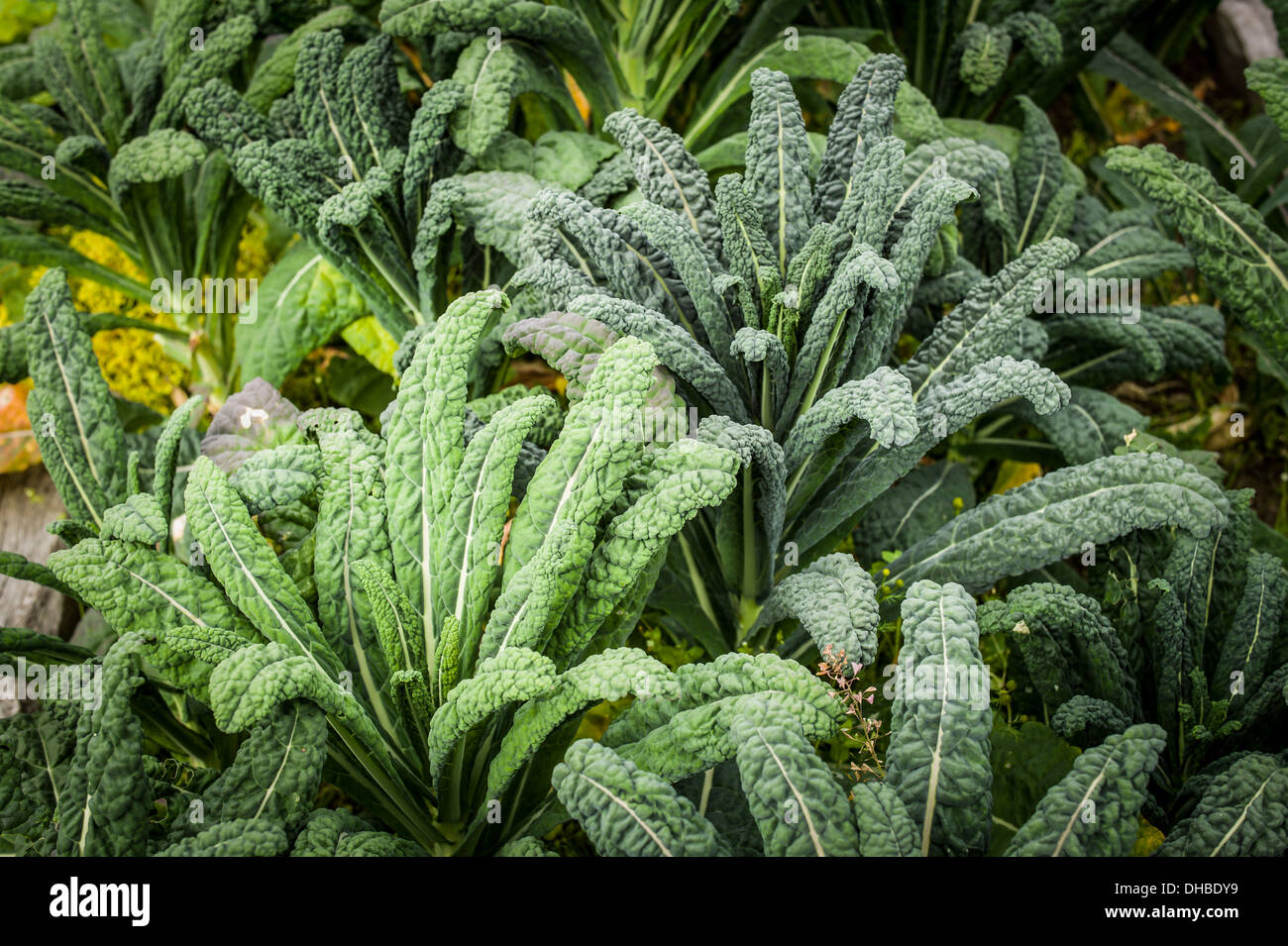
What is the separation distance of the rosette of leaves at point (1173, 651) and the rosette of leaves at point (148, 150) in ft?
6.67

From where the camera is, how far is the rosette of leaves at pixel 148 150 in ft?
7.29

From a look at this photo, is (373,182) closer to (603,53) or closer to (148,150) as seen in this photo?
(148,150)

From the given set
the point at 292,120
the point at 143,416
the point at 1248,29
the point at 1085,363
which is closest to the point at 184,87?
the point at 292,120

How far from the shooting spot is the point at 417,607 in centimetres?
150

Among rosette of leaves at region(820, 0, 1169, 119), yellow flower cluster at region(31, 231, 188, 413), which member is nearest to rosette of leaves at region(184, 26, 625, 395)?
yellow flower cluster at region(31, 231, 188, 413)

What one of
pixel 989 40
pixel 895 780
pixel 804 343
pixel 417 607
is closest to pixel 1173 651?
pixel 895 780

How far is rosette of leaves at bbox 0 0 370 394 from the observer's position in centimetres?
222

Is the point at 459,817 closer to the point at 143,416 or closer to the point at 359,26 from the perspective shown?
the point at 143,416

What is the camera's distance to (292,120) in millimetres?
2221

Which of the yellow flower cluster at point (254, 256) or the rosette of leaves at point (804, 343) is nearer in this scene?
the rosette of leaves at point (804, 343)

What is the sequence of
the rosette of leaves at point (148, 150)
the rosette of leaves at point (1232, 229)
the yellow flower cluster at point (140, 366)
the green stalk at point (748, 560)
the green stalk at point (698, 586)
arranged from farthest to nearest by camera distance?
the yellow flower cluster at point (140, 366), the rosette of leaves at point (148, 150), the rosette of leaves at point (1232, 229), the green stalk at point (698, 586), the green stalk at point (748, 560)

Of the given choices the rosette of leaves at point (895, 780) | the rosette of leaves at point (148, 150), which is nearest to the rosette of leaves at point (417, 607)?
the rosette of leaves at point (895, 780)

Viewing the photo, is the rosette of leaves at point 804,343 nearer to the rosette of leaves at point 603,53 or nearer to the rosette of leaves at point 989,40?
the rosette of leaves at point 603,53
